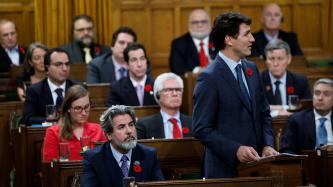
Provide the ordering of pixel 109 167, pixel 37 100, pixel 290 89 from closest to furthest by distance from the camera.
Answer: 1. pixel 109 167
2. pixel 37 100
3. pixel 290 89

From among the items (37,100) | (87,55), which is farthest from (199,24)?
(37,100)

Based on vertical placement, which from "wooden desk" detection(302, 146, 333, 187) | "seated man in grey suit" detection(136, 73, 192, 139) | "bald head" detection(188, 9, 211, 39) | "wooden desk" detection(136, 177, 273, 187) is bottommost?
"wooden desk" detection(302, 146, 333, 187)

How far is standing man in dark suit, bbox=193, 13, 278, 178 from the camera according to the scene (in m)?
4.92

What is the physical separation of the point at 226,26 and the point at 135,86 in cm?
301

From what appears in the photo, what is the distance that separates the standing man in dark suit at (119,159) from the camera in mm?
5293

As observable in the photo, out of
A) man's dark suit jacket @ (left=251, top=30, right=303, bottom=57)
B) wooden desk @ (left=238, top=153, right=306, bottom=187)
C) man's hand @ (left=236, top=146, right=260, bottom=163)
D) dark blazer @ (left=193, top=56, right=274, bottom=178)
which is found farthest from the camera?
man's dark suit jacket @ (left=251, top=30, right=303, bottom=57)

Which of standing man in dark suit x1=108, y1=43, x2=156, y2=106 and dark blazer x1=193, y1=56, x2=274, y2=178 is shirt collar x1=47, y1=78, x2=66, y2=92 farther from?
dark blazer x1=193, y1=56, x2=274, y2=178

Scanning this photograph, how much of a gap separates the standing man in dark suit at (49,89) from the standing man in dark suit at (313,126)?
2.19 metres

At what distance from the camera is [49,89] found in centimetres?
779

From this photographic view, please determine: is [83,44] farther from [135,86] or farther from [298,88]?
[298,88]

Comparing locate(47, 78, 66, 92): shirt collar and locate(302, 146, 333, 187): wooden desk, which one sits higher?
locate(47, 78, 66, 92): shirt collar

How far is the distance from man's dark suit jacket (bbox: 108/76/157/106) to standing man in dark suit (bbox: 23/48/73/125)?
17.2 inches

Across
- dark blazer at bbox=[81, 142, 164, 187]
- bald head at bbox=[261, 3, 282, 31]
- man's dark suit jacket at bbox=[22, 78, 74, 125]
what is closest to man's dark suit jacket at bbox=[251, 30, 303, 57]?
bald head at bbox=[261, 3, 282, 31]

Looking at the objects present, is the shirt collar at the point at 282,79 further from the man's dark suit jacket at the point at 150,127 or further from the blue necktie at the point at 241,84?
the blue necktie at the point at 241,84
